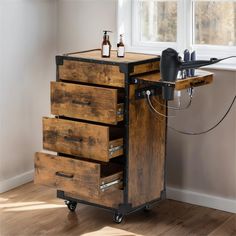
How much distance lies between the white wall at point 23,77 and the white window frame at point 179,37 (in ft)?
1.78

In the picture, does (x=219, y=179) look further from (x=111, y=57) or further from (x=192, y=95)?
(x=111, y=57)

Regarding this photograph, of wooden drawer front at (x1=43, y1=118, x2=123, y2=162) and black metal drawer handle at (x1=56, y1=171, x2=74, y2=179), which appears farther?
black metal drawer handle at (x1=56, y1=171, x2=74, y2=179)

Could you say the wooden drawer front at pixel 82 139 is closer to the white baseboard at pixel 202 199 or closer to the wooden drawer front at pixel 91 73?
the wooden drawer front at pixel 91 73

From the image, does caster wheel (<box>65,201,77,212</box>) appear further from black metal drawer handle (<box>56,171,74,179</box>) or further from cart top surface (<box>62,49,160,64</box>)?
cart top surface (<box>62,49,160,64</box>)

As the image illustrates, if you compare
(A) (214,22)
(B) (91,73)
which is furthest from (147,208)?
(A) (214,22)

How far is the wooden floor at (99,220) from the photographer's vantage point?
11.2 ft

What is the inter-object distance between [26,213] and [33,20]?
1.25 m

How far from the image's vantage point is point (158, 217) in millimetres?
3629

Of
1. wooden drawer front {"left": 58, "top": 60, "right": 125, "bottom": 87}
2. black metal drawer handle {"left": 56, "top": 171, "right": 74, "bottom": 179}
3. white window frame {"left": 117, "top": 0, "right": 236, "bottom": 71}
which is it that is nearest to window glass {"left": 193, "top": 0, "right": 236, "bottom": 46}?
white window frame {"left": 117, "top": 0, "right": 236, "bottom": 71}

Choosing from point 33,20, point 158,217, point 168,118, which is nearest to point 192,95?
point 168,118

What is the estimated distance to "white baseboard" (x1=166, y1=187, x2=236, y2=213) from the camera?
3.71 m

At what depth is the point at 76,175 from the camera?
337cm

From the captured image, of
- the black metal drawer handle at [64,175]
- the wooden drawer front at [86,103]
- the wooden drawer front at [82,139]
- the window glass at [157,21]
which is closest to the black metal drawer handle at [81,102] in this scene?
the wooden drawer front at [86,103]

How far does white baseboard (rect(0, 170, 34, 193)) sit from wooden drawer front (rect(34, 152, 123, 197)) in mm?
572
